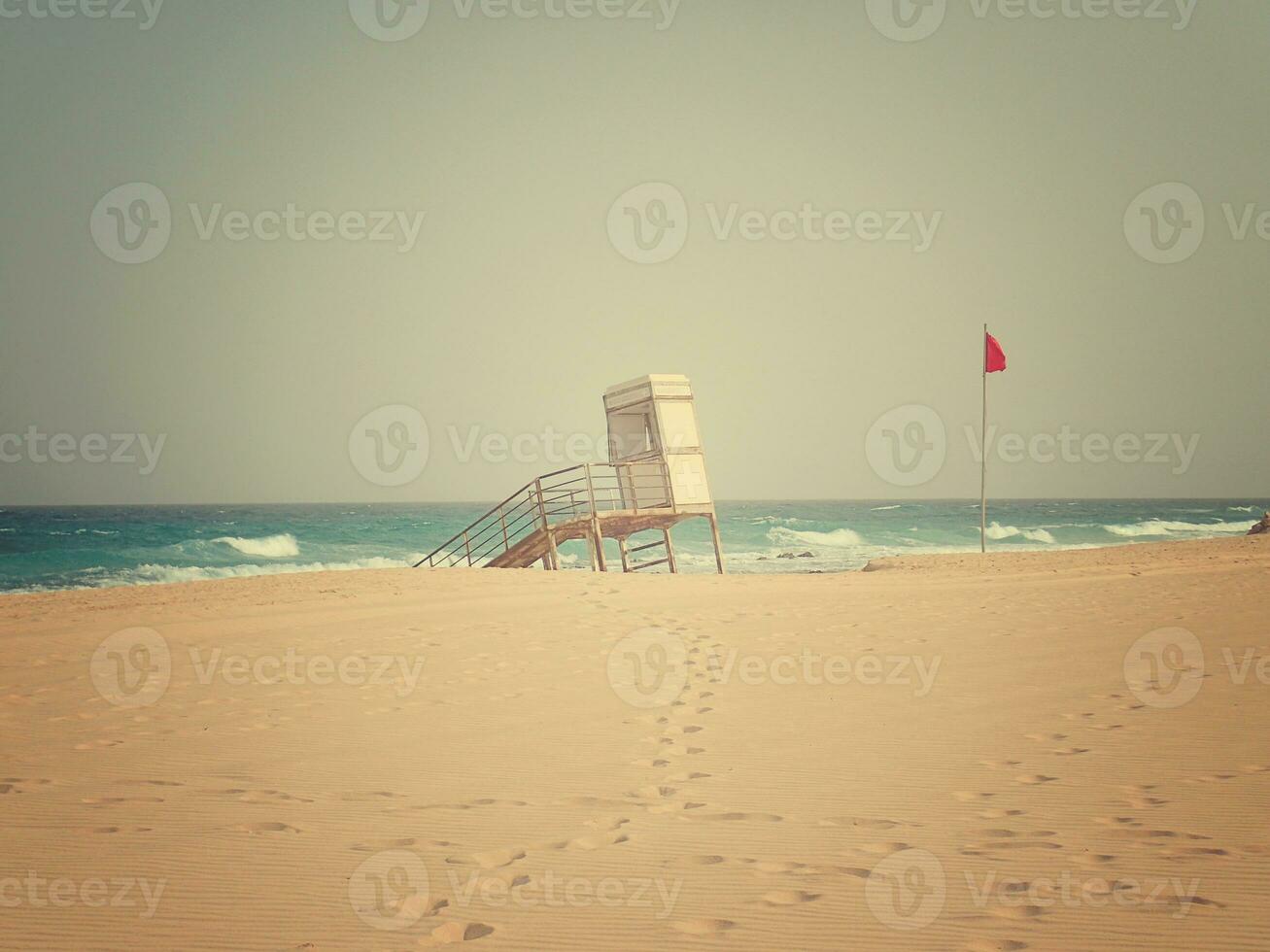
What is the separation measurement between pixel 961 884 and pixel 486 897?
2037 mm

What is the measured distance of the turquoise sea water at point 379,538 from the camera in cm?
3962

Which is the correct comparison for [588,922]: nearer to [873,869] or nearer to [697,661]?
[873,869]

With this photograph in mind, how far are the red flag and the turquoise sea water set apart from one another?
1366cm

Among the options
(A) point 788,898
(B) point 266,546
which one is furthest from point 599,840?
(B) point 266,546

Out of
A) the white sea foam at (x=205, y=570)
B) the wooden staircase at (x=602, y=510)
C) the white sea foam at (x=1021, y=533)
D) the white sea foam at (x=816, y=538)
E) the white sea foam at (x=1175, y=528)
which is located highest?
the wooden staircase at (x=602, y=510)

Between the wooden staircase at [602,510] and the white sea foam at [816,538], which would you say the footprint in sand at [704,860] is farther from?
the white sea foam at [816,538]

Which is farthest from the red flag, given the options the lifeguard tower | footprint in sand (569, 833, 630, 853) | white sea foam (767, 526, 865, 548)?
white sea foam (767, 526, 865, 548)

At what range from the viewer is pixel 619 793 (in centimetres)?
469

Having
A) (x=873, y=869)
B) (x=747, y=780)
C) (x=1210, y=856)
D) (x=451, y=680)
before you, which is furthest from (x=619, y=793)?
(x=451, y=680)

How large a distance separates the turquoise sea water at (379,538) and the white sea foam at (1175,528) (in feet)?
0.22

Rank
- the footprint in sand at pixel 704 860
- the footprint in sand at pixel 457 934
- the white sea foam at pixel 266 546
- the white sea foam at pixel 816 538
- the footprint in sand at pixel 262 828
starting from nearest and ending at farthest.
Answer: the footprint in sand at pixel 457 934, the footprint in sand at pixel 704 860, the footprint in sand at pixel 262 828, the white sea foam at pixel 266 546, the white sea foam at pixel 816 538

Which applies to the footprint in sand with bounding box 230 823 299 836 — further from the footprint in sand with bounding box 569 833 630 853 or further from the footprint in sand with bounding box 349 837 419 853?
the footprint in sand with bounding box 569 833 630 853

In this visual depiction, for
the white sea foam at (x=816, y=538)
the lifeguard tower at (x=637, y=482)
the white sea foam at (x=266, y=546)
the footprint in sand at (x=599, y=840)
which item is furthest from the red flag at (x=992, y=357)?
the white sea foam at (x=266, y=546)

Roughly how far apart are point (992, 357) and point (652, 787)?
20.7m
